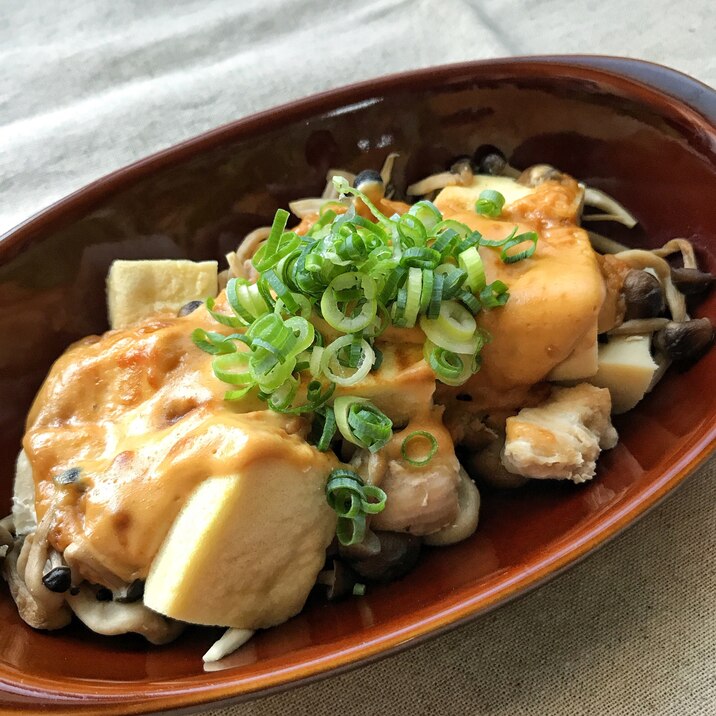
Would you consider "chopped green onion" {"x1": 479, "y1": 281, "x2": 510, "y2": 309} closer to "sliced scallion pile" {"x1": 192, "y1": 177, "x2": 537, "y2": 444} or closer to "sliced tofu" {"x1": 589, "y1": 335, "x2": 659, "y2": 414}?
"sliced scallion pile" {"x1": 192, "y1": 177, "x2": 537, "y2": 444}

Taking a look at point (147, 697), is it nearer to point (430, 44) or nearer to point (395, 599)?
point (395, 599)

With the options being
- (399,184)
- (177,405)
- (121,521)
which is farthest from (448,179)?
(121,521)

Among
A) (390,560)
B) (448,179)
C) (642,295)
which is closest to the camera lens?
(390,560)

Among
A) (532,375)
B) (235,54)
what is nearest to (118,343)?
(532,375)

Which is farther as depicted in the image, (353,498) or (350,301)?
(350,301)

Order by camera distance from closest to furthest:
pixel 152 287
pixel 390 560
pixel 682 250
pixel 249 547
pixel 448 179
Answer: pixel 249 547 → pixel 390 560 → pixel 682 250 → pixel 152 287 → pixel 448 179

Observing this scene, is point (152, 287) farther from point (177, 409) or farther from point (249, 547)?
point (249, 547)

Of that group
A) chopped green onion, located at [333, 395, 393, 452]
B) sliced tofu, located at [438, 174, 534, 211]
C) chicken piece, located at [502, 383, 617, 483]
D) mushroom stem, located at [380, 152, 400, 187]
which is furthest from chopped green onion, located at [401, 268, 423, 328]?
mushroom stem, located at [380, 152, 400, 187]
